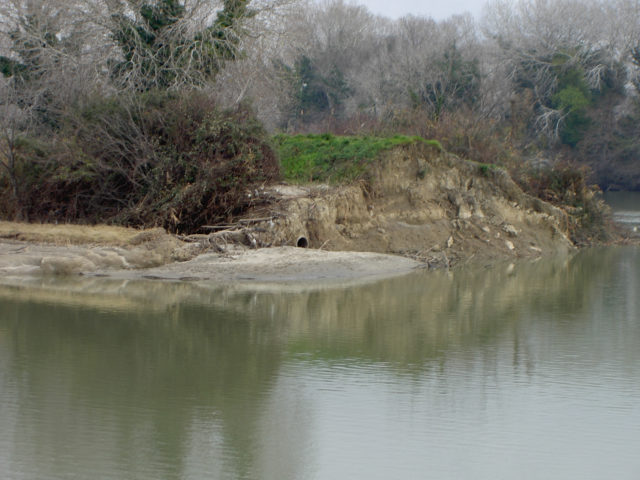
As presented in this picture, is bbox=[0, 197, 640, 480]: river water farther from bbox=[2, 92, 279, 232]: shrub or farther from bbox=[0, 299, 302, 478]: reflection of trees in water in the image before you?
bbox=[2, 92, 279, 232]: shrub

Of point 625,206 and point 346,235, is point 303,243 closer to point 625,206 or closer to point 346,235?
point 346,235

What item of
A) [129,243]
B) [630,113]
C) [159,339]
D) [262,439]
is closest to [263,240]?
[129,243]

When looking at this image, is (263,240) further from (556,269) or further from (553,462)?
(553,462)

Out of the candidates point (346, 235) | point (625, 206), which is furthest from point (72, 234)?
point (625, 206)

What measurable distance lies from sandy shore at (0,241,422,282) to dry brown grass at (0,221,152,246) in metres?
0.26

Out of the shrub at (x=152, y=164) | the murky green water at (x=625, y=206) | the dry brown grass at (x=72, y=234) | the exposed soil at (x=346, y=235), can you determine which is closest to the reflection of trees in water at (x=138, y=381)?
the exposed soil at (x=346, y=235)

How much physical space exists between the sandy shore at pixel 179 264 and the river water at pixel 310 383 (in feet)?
1.91

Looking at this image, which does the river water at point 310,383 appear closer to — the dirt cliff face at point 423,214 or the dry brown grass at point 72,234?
the dry brown grass at point 72,234

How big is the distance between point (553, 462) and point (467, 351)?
15.2ft

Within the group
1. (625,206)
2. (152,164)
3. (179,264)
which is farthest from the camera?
(625,206)

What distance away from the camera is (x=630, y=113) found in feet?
172

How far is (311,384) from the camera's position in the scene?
10461mm

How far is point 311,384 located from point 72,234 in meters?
10.6

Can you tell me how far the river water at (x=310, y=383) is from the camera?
26.0 feet
